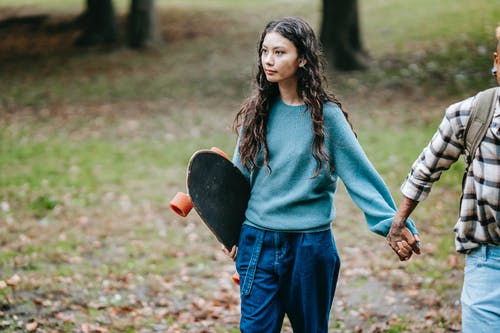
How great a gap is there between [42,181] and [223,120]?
4.30m

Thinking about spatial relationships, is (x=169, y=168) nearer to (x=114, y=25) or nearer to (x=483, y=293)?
(x=483, y=293)

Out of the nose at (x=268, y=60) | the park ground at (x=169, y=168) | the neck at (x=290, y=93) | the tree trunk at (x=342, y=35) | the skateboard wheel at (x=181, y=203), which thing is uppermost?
the nose at (x=268, y=60)

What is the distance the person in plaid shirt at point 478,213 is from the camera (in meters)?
2.79

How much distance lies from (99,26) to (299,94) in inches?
777

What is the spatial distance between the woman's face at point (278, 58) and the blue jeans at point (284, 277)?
0.80 m

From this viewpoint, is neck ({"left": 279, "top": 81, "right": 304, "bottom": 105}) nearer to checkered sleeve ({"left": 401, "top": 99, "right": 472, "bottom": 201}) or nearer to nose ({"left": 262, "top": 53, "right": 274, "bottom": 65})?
nose ({"left": 262, "top": 53, "right": 274, "bottom": 65})

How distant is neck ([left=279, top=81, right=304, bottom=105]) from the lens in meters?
3.50

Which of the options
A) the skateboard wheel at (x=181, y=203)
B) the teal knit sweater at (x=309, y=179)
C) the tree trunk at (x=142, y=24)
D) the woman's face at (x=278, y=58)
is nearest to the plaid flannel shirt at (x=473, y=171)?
the teal knit sweater at (x=309, y=179)

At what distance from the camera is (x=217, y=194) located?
3.70 metres

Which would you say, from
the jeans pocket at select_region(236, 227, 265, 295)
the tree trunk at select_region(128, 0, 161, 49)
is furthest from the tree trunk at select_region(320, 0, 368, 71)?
the jeans pocket at select_region(236, 227, 265, 295)

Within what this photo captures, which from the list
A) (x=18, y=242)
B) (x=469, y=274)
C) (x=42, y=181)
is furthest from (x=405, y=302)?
(x=42, y=181)

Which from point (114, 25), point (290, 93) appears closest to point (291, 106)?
point (290, 93)

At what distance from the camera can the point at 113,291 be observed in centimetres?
604

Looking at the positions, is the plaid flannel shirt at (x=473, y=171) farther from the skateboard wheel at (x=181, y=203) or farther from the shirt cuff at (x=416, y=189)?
the skateboard wheel at (x=181, y=203)
